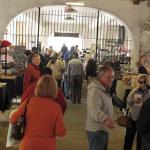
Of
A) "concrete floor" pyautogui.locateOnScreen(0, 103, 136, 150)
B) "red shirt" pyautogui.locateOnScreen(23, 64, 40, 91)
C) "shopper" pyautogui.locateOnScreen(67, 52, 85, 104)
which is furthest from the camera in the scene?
"shopper" pyautogui.locateOnScreen(67, 52, 85, 104)

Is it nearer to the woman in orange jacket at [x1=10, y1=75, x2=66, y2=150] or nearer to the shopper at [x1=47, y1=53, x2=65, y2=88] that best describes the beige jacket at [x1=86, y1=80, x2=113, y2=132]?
the woman in orange jacket at [x1=10, y1=75, x2=66, y2=150]

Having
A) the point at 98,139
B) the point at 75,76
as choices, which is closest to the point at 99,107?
the point at 98,139

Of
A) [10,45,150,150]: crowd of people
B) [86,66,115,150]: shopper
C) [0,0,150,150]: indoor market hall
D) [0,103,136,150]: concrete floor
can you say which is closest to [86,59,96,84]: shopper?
[0,0,150,150]: indoor market hall

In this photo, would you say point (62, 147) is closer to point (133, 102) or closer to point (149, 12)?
point (133, 102)

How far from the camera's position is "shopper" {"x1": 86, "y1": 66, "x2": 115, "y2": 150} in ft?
16.1

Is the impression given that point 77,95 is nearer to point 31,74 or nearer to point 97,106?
point 31,74

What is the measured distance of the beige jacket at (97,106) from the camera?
4873 millimetres

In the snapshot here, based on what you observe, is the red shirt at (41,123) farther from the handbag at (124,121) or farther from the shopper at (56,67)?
the shopper at (56,67)

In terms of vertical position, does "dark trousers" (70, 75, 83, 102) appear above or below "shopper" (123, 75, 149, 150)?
below

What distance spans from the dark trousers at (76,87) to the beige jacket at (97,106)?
26.8 feet

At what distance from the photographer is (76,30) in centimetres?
2898

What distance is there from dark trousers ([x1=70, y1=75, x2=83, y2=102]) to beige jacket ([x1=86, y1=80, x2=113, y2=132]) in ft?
26.8

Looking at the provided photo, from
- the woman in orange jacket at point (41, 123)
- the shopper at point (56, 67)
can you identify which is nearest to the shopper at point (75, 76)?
the shopper at point (56, 67)

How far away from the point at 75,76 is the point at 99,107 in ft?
27.3
